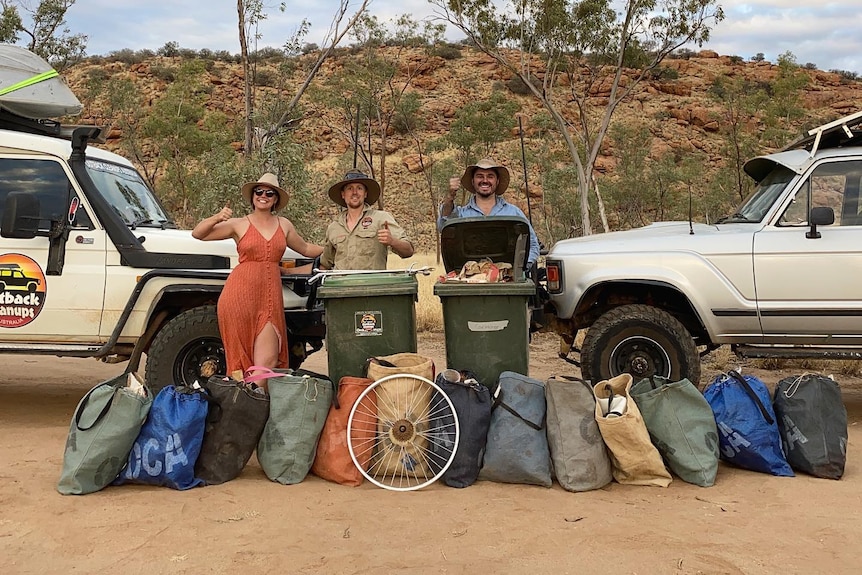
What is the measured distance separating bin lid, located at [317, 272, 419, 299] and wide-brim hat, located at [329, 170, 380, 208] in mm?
872

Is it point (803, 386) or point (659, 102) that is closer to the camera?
point (803, 386)

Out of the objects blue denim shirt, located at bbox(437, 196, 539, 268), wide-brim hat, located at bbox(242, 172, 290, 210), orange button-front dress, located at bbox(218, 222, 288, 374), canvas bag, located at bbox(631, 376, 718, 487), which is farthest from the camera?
blue denim shirt, located at bbox(437, 196, 539, 268)

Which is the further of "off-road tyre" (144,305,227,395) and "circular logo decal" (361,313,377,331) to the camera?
"off-road tyre" (144,305,227,395)

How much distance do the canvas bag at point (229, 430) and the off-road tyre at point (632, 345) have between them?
8.78 ft

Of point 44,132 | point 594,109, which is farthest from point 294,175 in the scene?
point 594,109

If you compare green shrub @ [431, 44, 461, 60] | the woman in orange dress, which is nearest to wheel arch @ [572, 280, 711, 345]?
the woman in orange dress

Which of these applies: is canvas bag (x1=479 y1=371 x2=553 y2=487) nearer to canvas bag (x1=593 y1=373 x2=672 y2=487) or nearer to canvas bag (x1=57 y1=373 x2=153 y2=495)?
canvas bag (x1=593 y1=373 x2=672 y2=487)

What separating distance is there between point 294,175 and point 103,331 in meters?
9.97

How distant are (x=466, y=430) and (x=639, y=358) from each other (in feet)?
6.76

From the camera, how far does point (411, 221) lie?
125ft

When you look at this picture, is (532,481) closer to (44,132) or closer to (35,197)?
(35,197)

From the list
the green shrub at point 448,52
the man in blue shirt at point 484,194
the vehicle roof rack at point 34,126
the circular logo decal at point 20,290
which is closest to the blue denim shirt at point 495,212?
the man in blue shirt at point 484,194

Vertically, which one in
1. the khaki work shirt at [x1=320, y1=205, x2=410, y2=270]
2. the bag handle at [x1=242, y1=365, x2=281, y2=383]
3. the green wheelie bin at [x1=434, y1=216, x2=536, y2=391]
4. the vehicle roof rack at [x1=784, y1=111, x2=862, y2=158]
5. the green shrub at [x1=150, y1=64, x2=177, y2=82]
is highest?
the green shrub at [x1=150, y1=64, x2=177, y2=82]

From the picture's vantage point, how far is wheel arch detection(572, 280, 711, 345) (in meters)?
6.37
